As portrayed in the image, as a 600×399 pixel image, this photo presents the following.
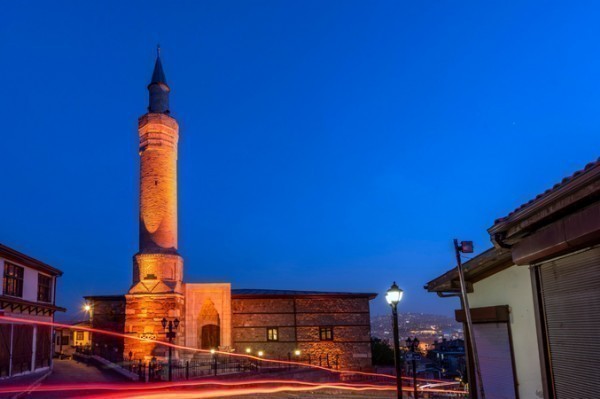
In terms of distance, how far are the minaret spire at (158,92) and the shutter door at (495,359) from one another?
28.8 m

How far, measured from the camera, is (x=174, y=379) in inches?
934

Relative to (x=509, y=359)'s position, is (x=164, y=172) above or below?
above

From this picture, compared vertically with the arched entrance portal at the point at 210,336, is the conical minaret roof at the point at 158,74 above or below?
above

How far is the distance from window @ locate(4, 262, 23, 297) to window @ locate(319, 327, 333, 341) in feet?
62.1

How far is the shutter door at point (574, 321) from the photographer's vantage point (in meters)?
5.78

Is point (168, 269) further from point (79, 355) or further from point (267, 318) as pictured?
point (79, 355)

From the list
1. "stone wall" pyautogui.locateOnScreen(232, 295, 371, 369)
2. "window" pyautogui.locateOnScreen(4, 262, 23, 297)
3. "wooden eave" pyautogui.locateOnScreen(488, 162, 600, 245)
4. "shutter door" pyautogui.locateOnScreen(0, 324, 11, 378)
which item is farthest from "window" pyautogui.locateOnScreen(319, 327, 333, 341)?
"wooden eave" pyautogui.locateOnScreen(488, 162, 600, 245)

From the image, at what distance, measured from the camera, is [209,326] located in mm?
34875

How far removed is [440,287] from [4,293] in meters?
20.1

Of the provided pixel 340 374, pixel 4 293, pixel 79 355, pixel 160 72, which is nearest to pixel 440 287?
pixel 4 293

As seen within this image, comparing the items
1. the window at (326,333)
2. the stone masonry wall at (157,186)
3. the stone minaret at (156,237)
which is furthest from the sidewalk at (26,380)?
the window at (326,333)

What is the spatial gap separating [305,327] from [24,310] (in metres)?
17.5

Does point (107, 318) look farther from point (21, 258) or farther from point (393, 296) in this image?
point (393, 296)

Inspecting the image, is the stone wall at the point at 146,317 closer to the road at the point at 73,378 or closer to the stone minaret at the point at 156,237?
the stone minaret at the point at 156,237
